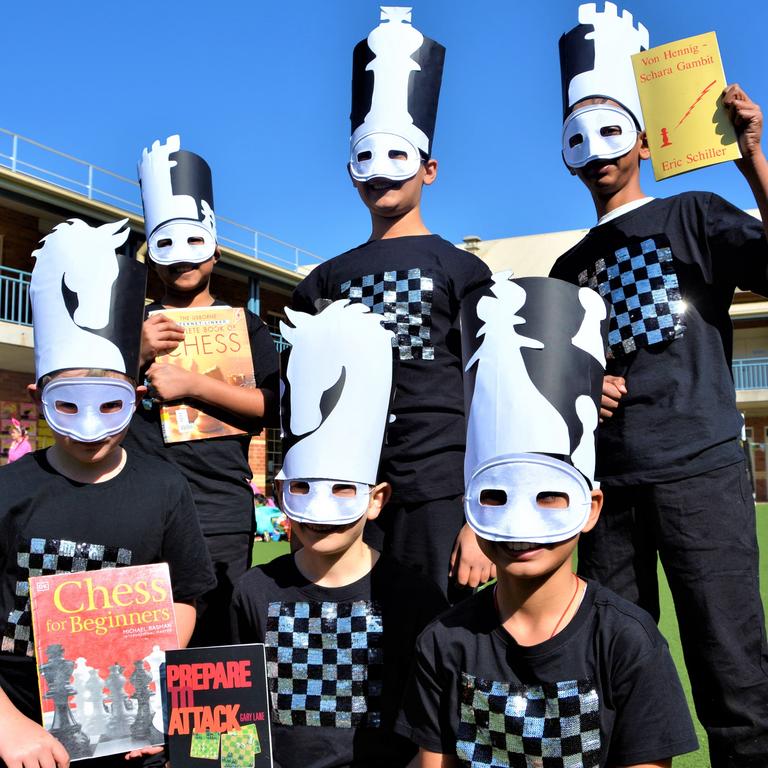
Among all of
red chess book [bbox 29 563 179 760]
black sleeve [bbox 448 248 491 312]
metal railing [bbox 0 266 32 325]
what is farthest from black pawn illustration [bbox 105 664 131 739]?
metal railing [bbox 0 266 32 325]

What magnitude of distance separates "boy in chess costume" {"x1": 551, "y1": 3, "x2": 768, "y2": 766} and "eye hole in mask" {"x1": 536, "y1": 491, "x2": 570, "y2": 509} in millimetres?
688

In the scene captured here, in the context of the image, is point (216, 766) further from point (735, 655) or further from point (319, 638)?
point (735, 655)

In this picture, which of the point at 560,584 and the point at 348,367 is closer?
the point at 560,584

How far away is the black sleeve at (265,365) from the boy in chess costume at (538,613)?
4.07 feet

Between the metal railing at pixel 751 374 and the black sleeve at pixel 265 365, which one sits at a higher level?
the metal railing at pixel 751 374

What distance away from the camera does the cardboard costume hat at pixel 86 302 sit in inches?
108

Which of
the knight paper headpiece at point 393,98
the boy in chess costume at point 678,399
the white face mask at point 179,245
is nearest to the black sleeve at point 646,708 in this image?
the boy in chess costume at point 678,399

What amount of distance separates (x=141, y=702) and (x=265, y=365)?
140cm

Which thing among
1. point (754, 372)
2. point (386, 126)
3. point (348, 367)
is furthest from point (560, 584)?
point (754, 372)

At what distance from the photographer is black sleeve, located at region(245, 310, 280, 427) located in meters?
3.40

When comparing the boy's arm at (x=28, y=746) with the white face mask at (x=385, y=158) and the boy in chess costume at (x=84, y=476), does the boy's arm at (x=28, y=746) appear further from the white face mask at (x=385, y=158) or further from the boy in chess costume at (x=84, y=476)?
the white face mask at (x=385, y=158)

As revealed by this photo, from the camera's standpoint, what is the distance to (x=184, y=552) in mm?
2855

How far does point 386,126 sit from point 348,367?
1112mm

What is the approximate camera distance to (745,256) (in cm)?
275
